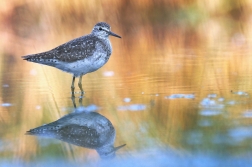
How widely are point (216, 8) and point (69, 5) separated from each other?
347cm

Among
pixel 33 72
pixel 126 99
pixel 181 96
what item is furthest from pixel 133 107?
pixel 33 72

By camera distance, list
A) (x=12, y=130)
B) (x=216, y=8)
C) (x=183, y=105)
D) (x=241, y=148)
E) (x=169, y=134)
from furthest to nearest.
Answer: (x=216, y=8) → (x=183, y=105) → (x=12, y=130) → (x=169, y=134) → (x=241, y=148)

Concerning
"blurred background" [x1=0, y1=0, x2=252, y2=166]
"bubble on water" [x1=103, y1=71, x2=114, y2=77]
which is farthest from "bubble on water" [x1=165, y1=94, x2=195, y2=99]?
"bubble on water" [x1=103, y1=71, x2=114, y2=77]

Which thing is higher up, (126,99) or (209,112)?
(126,99)

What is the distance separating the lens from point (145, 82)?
6.63m

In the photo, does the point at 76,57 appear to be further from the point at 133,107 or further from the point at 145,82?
the point at 133,107

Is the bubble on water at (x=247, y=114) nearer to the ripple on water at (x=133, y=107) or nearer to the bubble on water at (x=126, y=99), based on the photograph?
the ripple on water at (x=133, y=107)

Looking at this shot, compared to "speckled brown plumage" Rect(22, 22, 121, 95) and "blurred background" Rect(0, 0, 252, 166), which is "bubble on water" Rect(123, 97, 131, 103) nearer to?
"blurred background" Rect(0, 0, 252, 166)

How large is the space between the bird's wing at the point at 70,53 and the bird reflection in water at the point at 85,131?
131cm

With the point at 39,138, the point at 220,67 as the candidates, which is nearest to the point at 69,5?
the point at 220,67

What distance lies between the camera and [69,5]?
1143 cm

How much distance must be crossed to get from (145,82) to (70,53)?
102cm

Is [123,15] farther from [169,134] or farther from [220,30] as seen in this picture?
[169,134]

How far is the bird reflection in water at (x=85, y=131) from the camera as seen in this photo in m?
4.25
